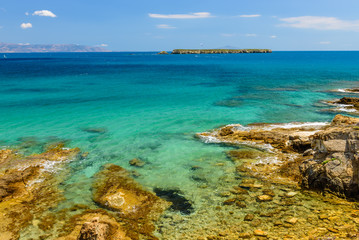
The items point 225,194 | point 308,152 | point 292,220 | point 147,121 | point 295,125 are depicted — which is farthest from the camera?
point 147,121

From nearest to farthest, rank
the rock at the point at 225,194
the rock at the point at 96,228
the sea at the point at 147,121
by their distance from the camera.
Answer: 1. the rock at the point at 96,228
2. the rock at the point at 225,194
3. the sea at the point at 147,121

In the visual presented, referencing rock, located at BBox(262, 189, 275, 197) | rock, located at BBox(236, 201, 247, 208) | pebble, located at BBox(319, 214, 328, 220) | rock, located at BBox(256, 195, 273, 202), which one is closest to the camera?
pebble, located at BBox(319, 214, 328, 220)

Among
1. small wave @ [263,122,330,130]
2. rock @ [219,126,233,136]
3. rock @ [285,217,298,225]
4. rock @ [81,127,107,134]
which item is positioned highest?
small wave @ [263,122,330,130]

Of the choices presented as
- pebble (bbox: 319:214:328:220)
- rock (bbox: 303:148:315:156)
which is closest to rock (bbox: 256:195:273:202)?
pebble (bbox: 319:214:328:220)

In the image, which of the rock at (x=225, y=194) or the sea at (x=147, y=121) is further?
the sea at (x=147, y=121)

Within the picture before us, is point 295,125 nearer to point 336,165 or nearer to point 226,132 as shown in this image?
point 226,132

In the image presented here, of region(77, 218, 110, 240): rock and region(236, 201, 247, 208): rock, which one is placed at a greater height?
region(77, 218, 110, 240): rock

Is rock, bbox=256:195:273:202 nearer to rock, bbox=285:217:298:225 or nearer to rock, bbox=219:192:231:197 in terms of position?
rock, bbox=219:192:231:197

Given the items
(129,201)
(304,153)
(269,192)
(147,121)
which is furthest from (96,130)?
(304,153)

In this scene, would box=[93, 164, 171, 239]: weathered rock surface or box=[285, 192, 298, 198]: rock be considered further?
box=[285, 192, 298, 198]: rock

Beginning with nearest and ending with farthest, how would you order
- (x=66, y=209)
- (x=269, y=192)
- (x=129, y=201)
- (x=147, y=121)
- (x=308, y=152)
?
(x=66, y=209) → (x=129, y=201) → (x=269, y=192) → (x=308, y=152) → (x=147, y=121)

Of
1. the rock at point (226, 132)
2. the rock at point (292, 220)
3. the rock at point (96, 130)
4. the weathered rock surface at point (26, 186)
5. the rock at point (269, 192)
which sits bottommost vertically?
the weathered rock surface at point (26, 186)

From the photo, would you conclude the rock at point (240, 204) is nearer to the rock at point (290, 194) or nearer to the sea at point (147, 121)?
the sea at point (147, 121)

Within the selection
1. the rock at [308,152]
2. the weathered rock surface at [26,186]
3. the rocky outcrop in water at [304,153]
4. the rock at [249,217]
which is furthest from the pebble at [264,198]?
the weathered rock surface at [26,186]
